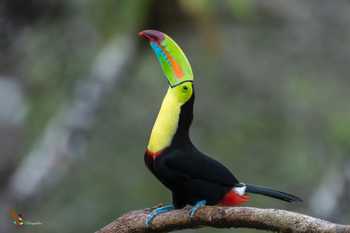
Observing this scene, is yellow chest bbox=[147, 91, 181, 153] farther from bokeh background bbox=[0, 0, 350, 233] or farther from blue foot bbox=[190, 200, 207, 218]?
bokeh background bbox=[0, 0, 350, 233]

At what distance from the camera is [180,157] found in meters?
3.25

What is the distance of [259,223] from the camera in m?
2.95

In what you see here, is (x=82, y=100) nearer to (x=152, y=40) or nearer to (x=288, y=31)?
(x=288, y=31)

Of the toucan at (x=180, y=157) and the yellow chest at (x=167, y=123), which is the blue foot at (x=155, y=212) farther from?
the yellow chest at (x=167, y=123)

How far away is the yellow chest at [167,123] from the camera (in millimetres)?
3180

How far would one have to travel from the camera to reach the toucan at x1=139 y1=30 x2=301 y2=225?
316 cm

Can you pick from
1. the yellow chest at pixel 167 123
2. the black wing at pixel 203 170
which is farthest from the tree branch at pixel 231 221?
the yellow chest at pixel 167 123

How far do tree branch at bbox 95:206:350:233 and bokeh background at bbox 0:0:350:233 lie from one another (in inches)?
192

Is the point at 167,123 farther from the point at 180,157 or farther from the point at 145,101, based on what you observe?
the point at 145,101

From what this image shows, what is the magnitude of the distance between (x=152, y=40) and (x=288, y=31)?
7313 mm

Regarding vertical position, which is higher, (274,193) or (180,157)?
(180,157)

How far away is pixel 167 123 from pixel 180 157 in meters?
0.14

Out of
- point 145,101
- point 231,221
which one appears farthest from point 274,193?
point 145,101

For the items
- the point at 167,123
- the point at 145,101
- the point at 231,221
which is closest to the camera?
the point at 231,221
